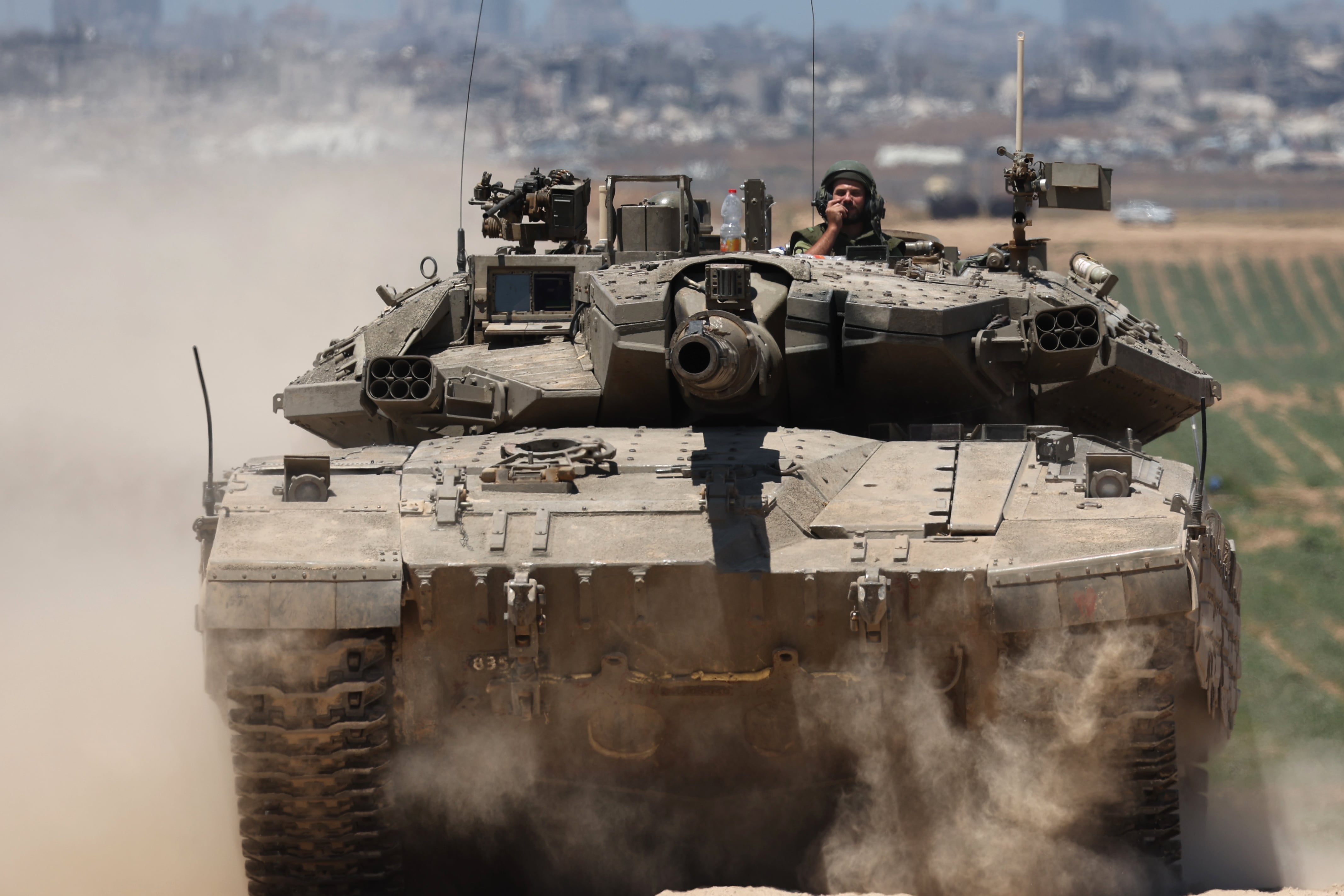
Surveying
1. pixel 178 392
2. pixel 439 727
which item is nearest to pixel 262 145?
pixel 178 392

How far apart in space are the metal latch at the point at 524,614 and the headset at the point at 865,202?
645 centimetres

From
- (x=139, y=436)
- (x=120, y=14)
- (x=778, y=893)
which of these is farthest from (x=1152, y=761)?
(x=120, y=14)

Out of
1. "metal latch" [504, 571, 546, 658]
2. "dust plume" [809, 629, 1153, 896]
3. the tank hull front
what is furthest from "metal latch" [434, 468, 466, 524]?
"dust plume" [809, 629, 1153, 896]

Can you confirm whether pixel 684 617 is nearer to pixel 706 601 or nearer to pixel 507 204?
pixel 706 601

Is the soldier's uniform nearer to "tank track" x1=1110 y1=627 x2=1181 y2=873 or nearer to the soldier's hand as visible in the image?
the soldier's hand

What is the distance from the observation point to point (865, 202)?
53.3 ft

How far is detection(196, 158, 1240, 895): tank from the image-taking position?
34.2 feet

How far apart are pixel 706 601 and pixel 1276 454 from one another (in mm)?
22580

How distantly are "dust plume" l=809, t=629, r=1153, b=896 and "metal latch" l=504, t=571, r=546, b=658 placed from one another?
164 centimetres

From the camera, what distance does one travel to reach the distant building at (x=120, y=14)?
14788 centimetres

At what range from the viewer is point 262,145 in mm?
45781

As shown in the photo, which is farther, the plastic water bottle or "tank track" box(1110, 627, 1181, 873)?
the plastic water bottle

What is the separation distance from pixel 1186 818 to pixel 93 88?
134 feet

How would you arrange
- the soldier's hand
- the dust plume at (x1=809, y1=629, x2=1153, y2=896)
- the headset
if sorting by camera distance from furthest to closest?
1. the headset
2. the soldier's hand
3. the dust plume at (x1=809, y1=629, x2=1153, y2=896)
